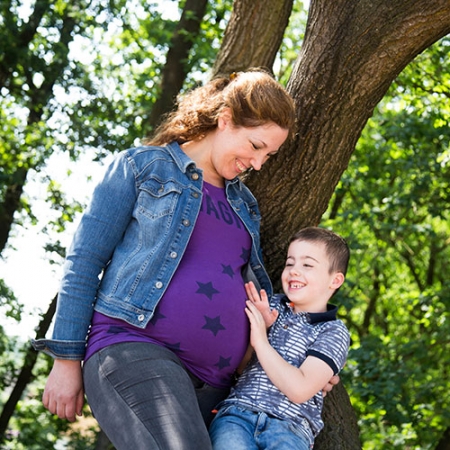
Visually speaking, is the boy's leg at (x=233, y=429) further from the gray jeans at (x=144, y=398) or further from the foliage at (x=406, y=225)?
the foliage at (x=406, y=225)

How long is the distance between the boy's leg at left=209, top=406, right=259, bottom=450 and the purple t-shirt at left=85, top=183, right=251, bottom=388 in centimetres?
14

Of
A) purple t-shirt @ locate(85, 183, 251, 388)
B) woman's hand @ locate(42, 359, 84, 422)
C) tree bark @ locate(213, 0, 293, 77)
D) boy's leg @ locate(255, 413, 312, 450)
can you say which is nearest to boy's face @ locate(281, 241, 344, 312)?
purple t-shirt @ locate(85, 183, 251, 388)

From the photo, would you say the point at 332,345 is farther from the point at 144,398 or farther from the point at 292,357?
the point at 144,398

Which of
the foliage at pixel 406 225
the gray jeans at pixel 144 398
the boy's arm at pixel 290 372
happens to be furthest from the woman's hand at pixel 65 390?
the foliage at pixel 406 225

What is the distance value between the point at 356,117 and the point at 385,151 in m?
8.63

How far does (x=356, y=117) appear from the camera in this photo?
3975 mm

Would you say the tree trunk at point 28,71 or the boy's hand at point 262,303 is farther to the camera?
the tree trunk at point 28,71

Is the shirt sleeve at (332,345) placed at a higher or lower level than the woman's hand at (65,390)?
higher

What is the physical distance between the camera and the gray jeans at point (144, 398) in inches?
98.7

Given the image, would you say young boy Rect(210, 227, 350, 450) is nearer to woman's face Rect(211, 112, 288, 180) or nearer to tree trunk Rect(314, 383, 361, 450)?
woman's face Rect(211, 112, 288, 180)

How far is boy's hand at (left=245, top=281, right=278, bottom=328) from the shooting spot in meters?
3.10

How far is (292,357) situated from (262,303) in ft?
0.78

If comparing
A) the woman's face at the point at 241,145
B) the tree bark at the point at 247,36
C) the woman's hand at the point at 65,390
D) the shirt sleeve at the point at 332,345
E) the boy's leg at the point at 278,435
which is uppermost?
the tree bark at the point at 247,36

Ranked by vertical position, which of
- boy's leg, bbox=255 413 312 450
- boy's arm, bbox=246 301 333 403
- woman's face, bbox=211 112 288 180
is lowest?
boy's leg, bbox=255 413 312 450
